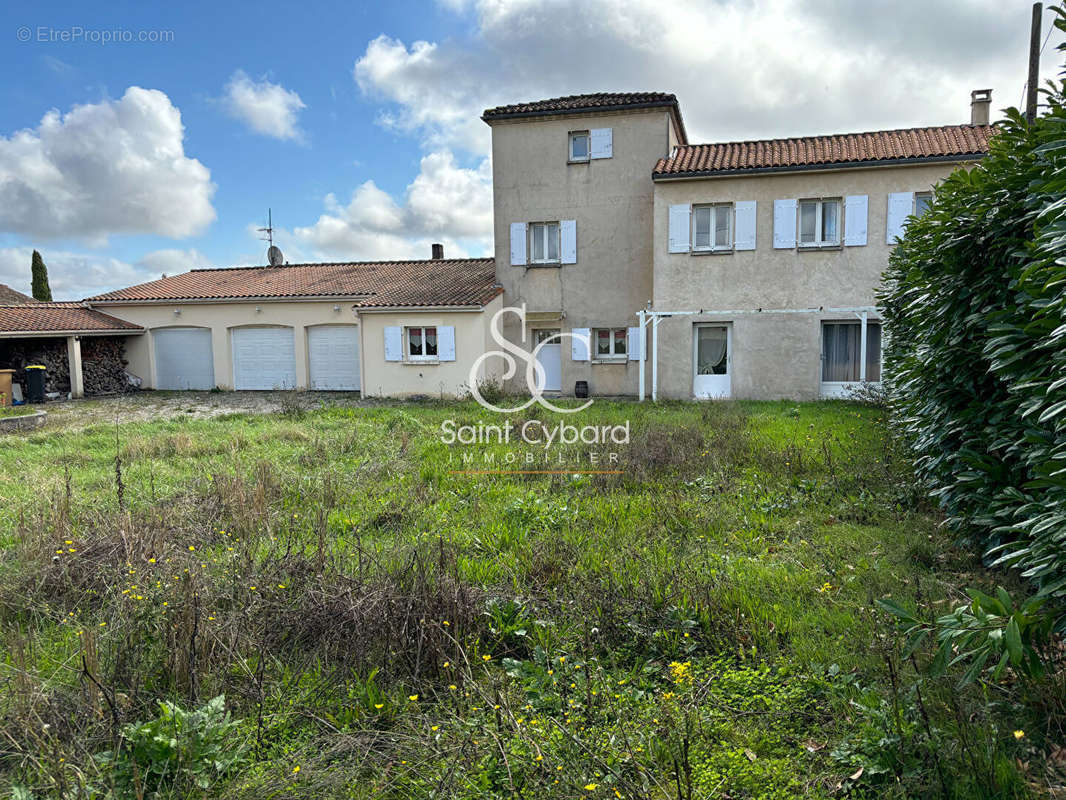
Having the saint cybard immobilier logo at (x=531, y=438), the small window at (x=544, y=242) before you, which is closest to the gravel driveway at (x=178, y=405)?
the saint cybard immobilier logo at (x=531, y=438)

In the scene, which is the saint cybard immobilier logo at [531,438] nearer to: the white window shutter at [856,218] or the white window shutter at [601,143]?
the white window shutter at [601,143]

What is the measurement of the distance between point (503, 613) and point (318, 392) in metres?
19.1

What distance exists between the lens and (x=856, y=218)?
655 inches

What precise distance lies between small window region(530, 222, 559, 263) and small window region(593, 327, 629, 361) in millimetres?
2591

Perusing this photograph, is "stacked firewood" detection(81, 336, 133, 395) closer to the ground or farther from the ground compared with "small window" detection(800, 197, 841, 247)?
closer to the ground

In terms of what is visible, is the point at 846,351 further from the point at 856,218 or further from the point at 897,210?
the point at 897,210

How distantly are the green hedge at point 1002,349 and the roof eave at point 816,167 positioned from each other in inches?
466

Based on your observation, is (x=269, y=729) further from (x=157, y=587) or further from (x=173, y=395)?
(x=173, y=395)

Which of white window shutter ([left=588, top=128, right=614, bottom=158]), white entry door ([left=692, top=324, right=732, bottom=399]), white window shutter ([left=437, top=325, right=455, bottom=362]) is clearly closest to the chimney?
white entry door ([left=692, top=324, right=732, bottom=399])

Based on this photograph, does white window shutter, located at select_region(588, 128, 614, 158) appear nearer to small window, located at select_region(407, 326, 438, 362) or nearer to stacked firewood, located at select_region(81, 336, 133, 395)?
small window, located at select_region(407, 326, 438, 362)

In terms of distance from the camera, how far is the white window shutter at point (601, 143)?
18.6m

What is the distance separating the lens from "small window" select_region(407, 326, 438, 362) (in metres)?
19.3

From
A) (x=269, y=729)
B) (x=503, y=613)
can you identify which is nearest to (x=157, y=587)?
(x=269, y=729)

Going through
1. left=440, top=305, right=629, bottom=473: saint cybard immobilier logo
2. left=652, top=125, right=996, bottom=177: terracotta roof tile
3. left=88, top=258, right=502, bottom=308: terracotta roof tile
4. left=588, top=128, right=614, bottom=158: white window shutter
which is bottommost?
left=440, top=305, right=629, bottom=473: saint cybard immobilier logo
